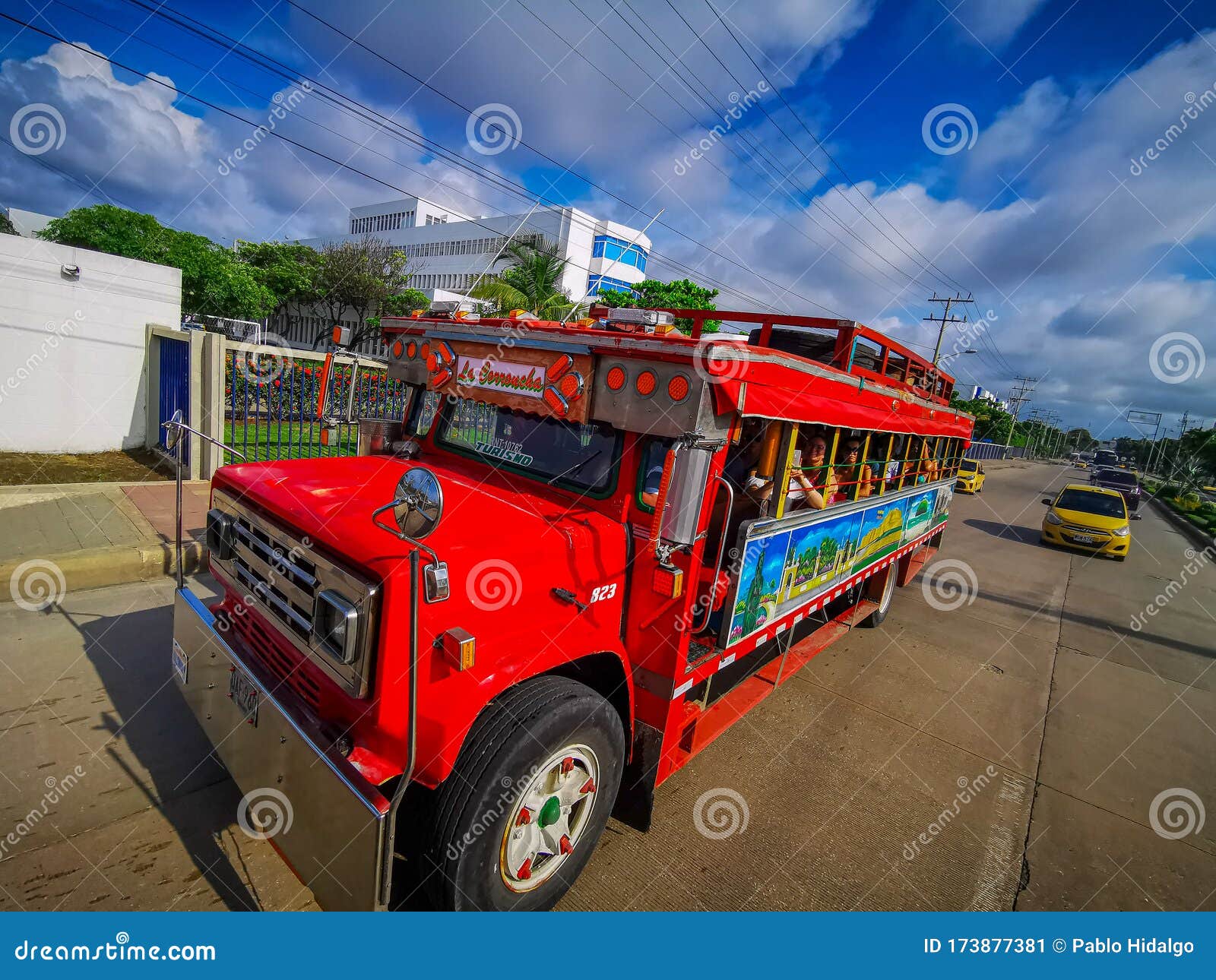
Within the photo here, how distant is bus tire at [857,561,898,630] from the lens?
22.7 feet

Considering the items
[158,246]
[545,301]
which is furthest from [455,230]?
[545,301]

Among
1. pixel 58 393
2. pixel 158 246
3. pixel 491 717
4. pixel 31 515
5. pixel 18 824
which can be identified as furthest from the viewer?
pixel 158 246

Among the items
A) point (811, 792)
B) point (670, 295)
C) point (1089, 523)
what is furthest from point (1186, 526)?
point (811, 792)

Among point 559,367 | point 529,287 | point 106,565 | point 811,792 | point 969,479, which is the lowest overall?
point 811,792

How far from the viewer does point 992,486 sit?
3058 cm

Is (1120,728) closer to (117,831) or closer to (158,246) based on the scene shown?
(117,831)

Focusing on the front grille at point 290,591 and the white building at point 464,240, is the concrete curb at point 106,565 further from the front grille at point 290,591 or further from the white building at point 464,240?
the white building at point 464,240

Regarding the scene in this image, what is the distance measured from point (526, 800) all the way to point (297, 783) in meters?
0.88

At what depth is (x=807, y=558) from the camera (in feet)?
13.8

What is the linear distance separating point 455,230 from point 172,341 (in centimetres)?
5387

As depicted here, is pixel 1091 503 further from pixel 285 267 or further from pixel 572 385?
pixel 285 267

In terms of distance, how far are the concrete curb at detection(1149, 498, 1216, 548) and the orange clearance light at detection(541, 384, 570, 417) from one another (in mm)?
24115

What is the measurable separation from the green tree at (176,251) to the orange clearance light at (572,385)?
29338 mm

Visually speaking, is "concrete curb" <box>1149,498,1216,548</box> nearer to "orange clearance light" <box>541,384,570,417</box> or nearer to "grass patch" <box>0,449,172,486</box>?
"orange clearance light" <box>541,384,570,417</box>
